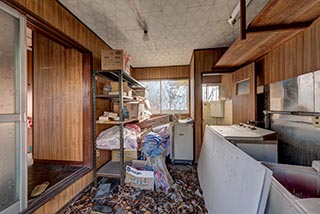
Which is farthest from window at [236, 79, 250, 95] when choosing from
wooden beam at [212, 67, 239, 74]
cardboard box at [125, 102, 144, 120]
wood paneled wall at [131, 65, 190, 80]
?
cardboard box at [125, 102, 144, 120]

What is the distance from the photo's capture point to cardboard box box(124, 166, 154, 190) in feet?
7.72

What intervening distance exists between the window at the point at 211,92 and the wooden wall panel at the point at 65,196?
4.05m

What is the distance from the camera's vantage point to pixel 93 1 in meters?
1.85

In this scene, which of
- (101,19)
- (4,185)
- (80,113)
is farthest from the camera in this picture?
(80,113)

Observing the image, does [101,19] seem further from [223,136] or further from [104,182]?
[104,182]

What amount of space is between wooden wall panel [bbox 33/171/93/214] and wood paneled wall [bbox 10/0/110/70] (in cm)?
178

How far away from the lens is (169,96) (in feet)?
15.3

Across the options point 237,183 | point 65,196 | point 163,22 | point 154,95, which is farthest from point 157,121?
point 237,183

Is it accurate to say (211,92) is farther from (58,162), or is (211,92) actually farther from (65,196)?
(65,196)

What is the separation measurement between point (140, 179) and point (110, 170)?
0.61 meters

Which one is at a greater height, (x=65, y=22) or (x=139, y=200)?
(x=65, y=22)

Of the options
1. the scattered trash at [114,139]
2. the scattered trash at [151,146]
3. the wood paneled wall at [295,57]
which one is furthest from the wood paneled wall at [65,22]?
the wood paneled wall at [295,57]

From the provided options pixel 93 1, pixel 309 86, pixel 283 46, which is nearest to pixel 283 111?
pixel 309 86

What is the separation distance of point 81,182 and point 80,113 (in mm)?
1039
